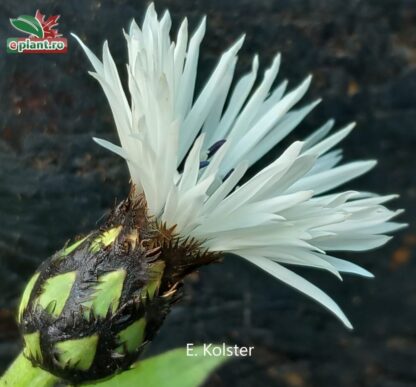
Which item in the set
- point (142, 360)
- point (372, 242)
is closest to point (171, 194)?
point (372, 242)

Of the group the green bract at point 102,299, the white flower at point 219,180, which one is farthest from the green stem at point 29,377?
the white flower at point 219,180

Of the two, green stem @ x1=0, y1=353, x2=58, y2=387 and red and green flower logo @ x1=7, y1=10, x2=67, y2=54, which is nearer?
green stem @ x1=0, y1=353, x2=58, y2=387

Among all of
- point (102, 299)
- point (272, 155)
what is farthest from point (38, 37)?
point (102, 299)

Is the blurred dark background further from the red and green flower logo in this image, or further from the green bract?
the green bract

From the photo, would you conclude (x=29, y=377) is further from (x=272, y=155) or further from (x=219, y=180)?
(x=272, y=155)

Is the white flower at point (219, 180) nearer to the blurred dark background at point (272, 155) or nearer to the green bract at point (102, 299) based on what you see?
the green bract at point (102, 299)

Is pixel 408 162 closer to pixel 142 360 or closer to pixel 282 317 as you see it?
pixel 282 317

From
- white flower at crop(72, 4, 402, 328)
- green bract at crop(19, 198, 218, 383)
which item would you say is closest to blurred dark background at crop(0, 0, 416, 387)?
white flower at crop(72, 4, 402, 328)
